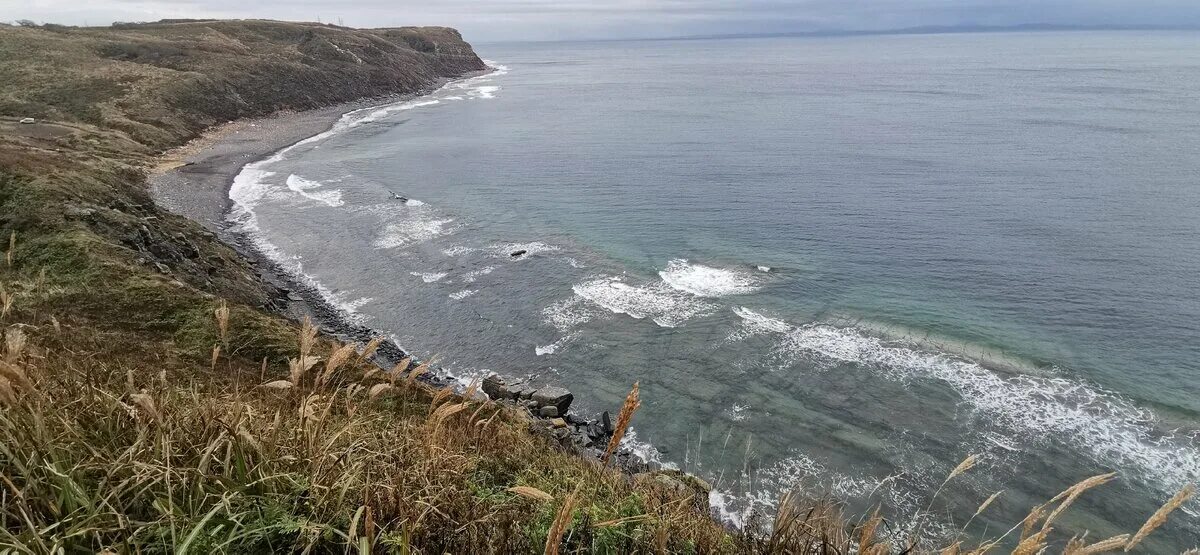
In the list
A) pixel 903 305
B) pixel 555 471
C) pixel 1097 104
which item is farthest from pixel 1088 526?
pixel 1097 104

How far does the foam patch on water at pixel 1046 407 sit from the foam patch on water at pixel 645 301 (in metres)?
4.53

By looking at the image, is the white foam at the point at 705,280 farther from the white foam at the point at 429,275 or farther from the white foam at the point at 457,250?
the white foam at the point at 457,250

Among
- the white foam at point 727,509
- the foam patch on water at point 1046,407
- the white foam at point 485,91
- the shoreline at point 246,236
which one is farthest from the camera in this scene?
the white foam at point 485,91

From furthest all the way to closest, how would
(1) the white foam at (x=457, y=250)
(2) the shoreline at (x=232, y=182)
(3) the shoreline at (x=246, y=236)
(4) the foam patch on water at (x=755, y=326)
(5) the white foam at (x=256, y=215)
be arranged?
(1) the white foam at (x=457, y=250) < (5) the white foam at (x=256, y=215) < (2) the shoreline at (x=232, y=182) < (4) the foam patch on water at (x=755, y=326) < (3) the shoreline at (x=246, y=236)

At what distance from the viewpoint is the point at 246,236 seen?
36.9 metres

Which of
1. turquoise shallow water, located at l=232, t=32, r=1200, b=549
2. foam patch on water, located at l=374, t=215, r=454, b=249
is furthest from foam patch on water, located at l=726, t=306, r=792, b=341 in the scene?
foam patch on water, located at l=374, t=215, r=454, b=249

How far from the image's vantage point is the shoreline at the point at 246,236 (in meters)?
19.0

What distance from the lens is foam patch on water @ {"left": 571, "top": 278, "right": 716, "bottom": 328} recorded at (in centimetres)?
2662

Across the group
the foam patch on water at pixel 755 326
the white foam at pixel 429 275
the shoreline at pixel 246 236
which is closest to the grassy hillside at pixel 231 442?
the shoreline at pixel 246 236

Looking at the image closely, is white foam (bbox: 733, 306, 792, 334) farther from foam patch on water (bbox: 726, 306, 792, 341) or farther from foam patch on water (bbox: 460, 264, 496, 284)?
foam patch on water (bbox: 460, 264, 496, 284)

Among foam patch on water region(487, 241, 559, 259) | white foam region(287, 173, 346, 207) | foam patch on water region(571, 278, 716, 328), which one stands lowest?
foam patch on water region(571, 278, 716, 328)

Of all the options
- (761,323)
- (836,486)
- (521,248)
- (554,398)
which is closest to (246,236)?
(521,248)

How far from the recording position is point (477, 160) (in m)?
60.6

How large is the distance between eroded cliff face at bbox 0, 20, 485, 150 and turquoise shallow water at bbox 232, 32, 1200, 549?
16309mm
